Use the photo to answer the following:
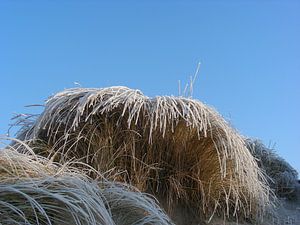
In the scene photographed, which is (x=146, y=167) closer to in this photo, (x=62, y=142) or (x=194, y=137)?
(x=194, y=137)

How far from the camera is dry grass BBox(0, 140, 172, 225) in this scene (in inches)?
71.5

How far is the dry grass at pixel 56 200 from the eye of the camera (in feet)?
5.96

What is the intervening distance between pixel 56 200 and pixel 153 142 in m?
1.24

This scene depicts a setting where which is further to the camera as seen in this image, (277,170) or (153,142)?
(277,170)

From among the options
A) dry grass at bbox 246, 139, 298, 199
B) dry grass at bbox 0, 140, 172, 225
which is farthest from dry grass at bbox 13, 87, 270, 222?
dry grass at bbox 246, 139, 298, 199

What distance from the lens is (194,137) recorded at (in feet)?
10.1

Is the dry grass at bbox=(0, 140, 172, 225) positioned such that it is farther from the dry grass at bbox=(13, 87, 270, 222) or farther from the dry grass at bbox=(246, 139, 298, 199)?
the dry grass at bbox=(246, 139, 298, 199)

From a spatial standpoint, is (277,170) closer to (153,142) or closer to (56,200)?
(153,142)

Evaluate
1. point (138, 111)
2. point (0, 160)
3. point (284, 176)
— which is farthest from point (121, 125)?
point (284, 176)

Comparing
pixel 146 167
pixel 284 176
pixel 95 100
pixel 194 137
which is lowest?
pixel 284 176

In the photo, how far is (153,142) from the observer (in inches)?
121

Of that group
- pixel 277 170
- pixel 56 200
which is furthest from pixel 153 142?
pixel 277 170

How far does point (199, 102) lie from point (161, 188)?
66 centimetres

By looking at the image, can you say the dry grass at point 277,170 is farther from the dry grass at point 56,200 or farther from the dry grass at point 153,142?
the dry grass at point 56,200
